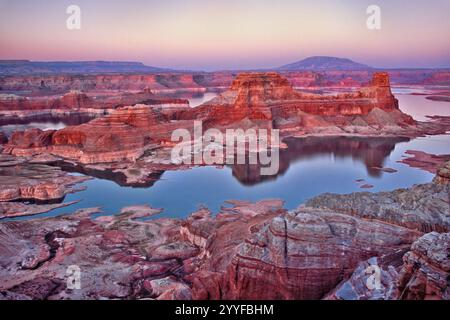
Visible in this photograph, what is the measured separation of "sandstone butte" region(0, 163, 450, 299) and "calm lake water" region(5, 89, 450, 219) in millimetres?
3340

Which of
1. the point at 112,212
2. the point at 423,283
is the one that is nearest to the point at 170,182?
the point at 112,212

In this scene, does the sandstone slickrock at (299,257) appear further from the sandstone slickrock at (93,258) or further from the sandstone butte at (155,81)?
the sandstone butte at (155,81)

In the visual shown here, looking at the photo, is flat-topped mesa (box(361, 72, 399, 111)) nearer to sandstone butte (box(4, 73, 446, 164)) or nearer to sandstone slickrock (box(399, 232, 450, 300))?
sandstone butte (box(4, 73, 446, 164))

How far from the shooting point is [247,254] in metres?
8.86

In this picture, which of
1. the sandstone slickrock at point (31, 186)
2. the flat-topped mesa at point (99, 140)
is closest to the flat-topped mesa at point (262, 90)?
the flat-topped mesa at point (99, 140)

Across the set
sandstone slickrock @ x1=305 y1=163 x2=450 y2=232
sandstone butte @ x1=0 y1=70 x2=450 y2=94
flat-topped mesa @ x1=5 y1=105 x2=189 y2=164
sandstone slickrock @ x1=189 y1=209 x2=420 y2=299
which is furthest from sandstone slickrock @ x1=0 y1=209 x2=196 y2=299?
sandstone butte @ x1=0 y1=70 x2=450 y2=94

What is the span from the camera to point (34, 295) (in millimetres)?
10594

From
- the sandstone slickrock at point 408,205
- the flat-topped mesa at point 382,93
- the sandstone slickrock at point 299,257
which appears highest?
the flat-topped mesa at point 382,93

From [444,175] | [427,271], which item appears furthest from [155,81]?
[427,271]

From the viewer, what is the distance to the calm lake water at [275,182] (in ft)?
67.1

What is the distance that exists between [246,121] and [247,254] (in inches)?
1278

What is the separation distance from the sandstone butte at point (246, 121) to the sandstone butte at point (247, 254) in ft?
48.1
